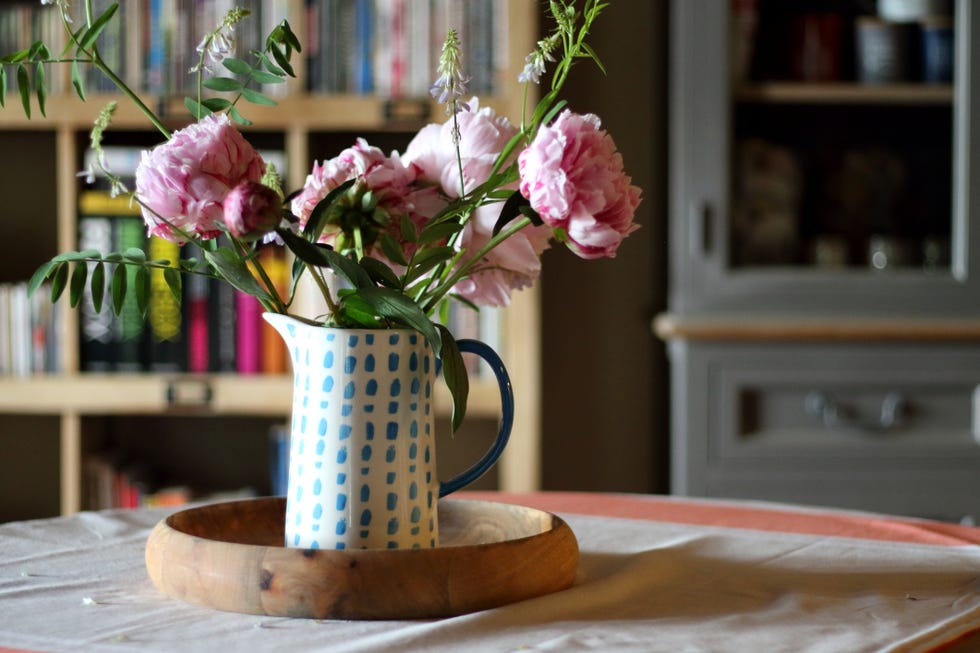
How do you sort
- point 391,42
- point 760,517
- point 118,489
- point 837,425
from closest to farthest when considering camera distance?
1. point 760,517
2. point 837,425
3. point 391,42
4. point 118,489

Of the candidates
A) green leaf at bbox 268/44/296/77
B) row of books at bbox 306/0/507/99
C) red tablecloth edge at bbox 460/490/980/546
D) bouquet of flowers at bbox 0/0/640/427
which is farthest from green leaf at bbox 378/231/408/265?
row of books at bbox 306/0/507/99

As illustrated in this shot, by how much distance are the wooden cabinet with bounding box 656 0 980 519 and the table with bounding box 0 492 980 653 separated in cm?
91

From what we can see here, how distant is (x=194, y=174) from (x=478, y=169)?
0.18 meters

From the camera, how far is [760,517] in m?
1.08

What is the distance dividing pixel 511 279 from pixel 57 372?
153 cm

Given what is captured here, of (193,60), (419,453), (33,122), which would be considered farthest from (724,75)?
(419,453)

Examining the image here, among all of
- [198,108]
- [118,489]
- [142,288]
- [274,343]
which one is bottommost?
[118,489]

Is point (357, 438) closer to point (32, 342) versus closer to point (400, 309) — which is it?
point (400, 309)

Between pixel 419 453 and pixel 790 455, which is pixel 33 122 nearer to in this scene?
pixel 790 455

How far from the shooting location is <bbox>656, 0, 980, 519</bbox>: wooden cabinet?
6.46 ft

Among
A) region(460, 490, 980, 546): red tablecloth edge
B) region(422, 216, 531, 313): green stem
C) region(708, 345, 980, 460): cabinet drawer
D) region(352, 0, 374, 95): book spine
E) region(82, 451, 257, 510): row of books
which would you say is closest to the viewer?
region(422, 216, 531, 313): green stem

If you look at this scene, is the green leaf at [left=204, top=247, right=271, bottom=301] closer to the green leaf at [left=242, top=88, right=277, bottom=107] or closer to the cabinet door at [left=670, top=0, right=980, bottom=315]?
the green leaf at [left=242, top=88, right=277, bottom=107]

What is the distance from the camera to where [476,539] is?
2.96 feet

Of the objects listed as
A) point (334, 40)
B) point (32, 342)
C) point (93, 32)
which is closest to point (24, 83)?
point (93, 32)
